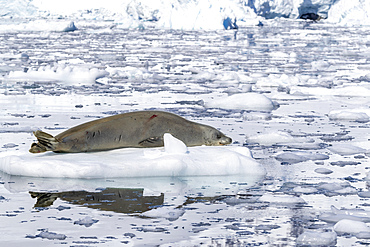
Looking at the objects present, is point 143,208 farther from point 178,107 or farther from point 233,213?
point 178,107

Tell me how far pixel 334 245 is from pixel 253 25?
129ft

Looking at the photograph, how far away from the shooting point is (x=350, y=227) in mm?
2705

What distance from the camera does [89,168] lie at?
145 inches

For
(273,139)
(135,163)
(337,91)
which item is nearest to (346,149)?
(273,139)

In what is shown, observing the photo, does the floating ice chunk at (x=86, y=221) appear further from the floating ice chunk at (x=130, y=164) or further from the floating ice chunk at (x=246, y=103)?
the floating ice chunk at (x=246, y=103)

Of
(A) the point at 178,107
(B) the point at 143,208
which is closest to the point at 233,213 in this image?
(B) the point at 143,208

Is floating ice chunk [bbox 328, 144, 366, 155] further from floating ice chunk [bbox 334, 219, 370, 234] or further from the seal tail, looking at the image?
the seal tail

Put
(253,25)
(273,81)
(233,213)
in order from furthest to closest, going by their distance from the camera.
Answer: (253,25) → (273,81) → (233,213)

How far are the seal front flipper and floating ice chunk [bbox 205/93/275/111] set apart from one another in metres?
2.96

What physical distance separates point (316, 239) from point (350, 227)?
9.9 inches

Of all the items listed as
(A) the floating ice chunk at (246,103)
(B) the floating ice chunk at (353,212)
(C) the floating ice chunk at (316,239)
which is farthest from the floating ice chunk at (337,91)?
(C) the floating ice chunk at (316,239)

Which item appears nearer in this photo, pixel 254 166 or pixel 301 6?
pixel 254 166

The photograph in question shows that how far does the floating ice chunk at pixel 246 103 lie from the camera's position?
24.0ft

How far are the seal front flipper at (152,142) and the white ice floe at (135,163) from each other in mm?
212
